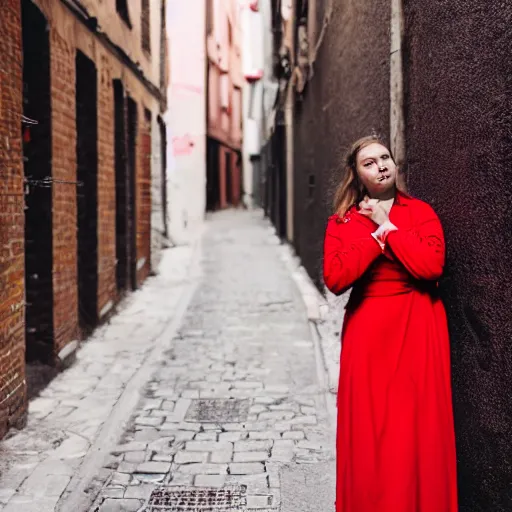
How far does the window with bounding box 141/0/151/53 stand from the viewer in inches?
524

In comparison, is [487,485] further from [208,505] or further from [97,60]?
[97,60]

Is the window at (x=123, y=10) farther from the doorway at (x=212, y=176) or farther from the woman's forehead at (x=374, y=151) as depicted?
the doorway at (x=212, y=176)

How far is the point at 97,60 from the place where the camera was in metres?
8.95

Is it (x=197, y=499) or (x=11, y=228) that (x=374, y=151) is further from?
(x=11, y=228)

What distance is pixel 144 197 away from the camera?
1326 centimetres

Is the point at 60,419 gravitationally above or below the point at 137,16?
below

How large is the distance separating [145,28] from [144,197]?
10.1 ft

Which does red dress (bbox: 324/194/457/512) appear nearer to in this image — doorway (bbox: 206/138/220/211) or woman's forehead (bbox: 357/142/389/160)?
woman's forehead (bbox: 357/142/389/160)

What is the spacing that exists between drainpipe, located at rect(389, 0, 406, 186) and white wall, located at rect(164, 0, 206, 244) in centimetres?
2056

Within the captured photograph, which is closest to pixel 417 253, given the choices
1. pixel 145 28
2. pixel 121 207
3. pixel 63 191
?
pixel 63 191

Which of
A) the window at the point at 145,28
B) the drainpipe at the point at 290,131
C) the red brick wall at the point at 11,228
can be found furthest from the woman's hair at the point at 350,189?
the drainpipe at the point at 290,131

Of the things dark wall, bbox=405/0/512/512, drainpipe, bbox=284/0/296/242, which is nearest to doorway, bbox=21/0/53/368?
dark wall, bbox=405/0/512/512

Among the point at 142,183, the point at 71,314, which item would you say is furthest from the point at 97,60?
the point at 142,183

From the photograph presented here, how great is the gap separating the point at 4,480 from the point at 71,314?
3198mm
